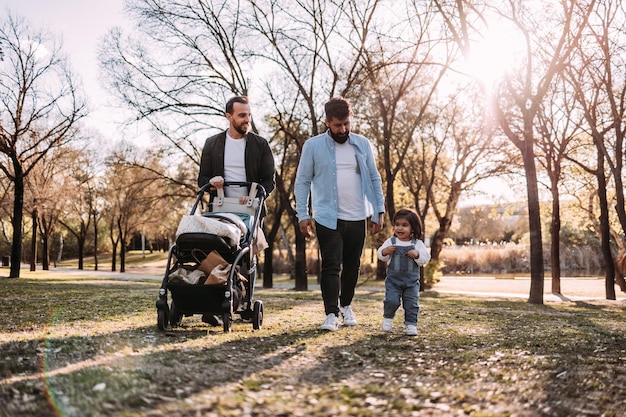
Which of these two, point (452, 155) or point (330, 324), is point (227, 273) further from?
point (452, 155)

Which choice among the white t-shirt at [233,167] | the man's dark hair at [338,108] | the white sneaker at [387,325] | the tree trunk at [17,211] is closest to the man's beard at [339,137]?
the man's dark hair at [338,108]

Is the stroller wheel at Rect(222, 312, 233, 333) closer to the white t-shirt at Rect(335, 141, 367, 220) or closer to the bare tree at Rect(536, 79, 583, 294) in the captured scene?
the white t-shirt at Rect(335, 141, 367, 220)

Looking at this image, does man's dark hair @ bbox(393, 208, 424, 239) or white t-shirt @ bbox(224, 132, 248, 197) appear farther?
white t-shirt @ bbox(224, 132, 248, 197)

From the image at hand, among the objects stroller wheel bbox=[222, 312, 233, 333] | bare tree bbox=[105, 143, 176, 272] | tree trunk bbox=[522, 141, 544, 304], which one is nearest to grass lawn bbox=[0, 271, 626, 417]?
stroller wheel bbox=[222, 312, 233, 333]

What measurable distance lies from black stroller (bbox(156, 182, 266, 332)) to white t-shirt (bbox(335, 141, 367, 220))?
0.81 m

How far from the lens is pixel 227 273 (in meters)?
5.16

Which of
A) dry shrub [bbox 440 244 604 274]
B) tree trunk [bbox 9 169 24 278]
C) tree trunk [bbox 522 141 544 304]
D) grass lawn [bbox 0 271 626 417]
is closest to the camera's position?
grass lawn [bbox 0 271 626 417]

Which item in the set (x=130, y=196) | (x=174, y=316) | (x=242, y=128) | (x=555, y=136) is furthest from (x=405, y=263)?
(x=130, y=196)

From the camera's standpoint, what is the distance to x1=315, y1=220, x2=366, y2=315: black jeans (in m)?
5.74

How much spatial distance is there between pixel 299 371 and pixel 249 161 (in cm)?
275

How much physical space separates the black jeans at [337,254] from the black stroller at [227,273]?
68 centimetres

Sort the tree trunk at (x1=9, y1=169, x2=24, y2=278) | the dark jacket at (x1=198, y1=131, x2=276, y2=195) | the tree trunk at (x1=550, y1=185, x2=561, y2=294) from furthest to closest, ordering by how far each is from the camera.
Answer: the tree trunk at (x1=9, y1=169, x2=24, y2=278) < the tree trunk at (x1=550, y1=185, x2=561, y2=294) < the dark jacket at (x1=198, y1=131, x2=276, y2=195)

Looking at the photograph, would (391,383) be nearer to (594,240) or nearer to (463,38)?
(463,38)

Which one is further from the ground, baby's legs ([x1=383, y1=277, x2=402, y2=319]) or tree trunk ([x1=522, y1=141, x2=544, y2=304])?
tree trunk ([x1=522, y1=141, x2=544, y2=304])
